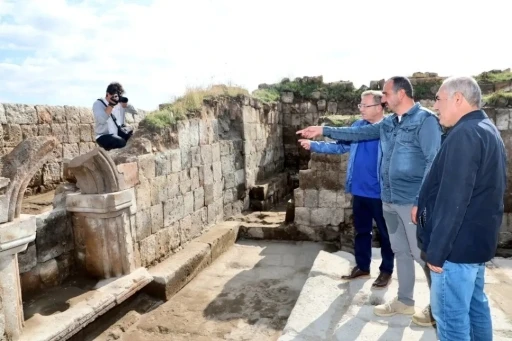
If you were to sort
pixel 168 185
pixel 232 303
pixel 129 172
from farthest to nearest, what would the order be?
pixel 168 185 → pixel 129 172 → pixel 232 303

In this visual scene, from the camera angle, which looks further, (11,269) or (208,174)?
(208,174)

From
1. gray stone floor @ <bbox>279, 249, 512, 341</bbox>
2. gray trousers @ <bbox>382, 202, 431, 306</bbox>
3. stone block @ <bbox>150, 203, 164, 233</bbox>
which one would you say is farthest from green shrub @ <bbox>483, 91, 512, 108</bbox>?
stone block @ <bbox>150, 203, 164, 233</bbox>

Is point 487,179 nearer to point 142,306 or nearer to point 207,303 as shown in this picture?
point 207,303

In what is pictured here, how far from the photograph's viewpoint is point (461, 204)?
2139mm

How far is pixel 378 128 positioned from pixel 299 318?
185 cm

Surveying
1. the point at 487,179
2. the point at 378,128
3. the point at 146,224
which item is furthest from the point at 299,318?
the point at 146,224

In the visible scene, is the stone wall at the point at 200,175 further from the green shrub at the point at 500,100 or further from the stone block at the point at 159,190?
the green shrub at the point at 500,100

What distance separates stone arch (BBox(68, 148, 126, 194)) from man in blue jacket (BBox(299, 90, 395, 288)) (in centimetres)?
213

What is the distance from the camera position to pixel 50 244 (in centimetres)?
422

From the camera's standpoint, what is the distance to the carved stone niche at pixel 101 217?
14.5ft

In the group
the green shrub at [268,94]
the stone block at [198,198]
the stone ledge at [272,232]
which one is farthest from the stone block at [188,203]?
the green shrub at [268,94]

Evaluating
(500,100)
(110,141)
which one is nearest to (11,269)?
(110,141)

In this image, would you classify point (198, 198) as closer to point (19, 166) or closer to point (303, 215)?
point (303, 215)

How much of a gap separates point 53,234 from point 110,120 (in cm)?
198
